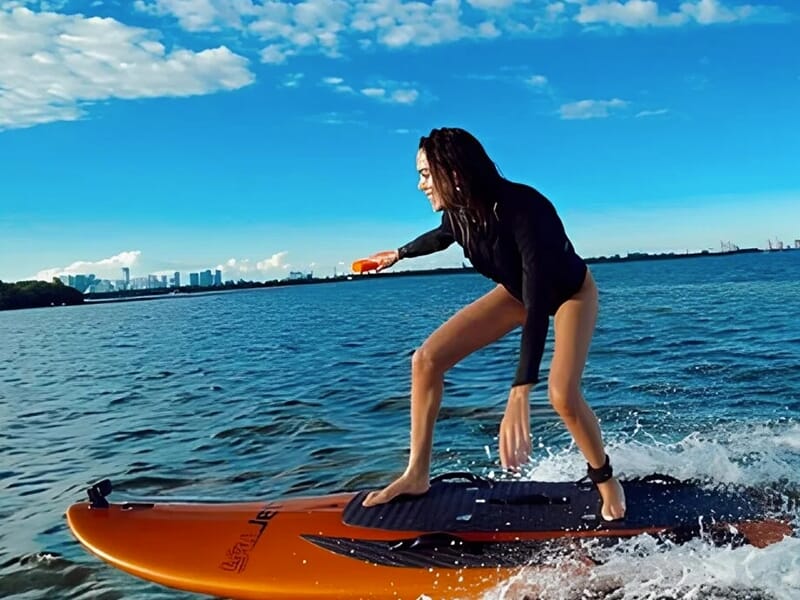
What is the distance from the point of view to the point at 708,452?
6.95 m

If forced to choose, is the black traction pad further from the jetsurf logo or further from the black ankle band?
the jetsurf logo

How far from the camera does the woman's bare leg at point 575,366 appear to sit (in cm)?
468

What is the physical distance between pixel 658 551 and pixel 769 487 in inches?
77.2

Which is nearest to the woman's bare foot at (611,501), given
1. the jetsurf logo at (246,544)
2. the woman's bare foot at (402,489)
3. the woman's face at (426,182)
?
the woman's bare foot at (402,489)

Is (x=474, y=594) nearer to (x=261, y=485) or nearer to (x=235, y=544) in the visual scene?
(x=235, y=544)

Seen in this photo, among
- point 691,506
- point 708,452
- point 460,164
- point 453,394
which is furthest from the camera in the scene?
point 453,394

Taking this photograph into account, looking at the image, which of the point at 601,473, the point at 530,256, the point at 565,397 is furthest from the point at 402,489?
the point at 530,256

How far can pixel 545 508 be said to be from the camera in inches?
215

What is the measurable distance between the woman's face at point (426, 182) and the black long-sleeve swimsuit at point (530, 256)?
15 cm

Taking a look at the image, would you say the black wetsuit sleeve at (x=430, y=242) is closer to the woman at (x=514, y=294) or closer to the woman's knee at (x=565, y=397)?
the woman at (x=514, y=294)

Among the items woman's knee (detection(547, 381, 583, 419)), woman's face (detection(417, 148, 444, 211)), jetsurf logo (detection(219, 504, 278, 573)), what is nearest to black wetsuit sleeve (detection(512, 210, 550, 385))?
woman's knee (detection(547, 381, 583, 419))

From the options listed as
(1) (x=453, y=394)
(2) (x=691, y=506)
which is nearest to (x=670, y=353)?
(1) (x=453, y=394)

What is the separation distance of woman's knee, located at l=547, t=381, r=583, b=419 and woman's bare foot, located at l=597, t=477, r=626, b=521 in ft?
2.53

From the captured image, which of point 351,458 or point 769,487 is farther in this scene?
point 351,458
